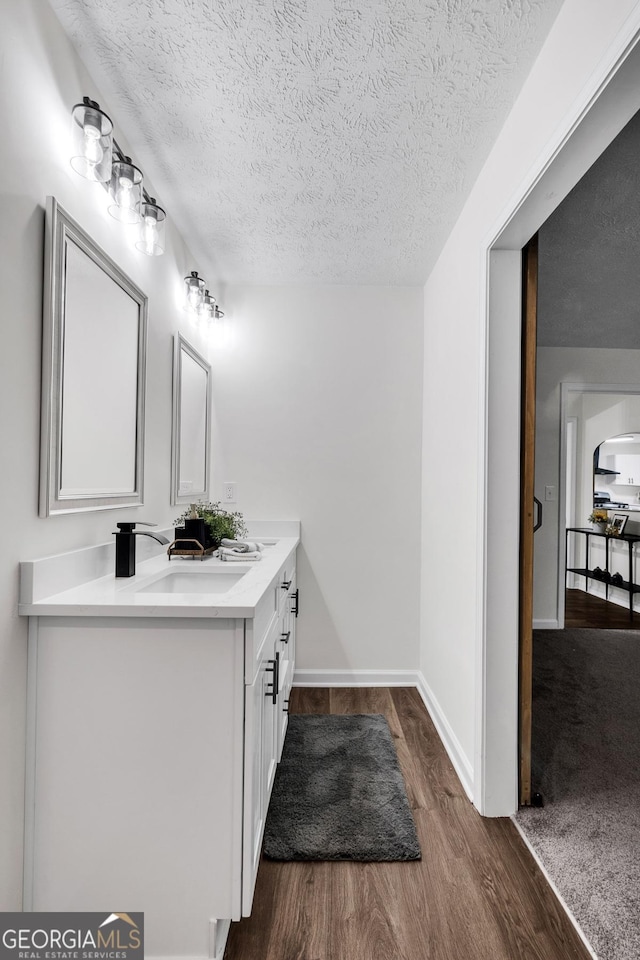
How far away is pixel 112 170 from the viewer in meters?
1.58

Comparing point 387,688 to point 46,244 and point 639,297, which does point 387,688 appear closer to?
point 46,244

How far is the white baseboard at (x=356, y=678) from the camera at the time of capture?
3092 millimetres

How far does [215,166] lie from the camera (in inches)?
79.9

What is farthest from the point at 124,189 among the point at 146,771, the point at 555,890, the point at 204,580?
the point at 555,890

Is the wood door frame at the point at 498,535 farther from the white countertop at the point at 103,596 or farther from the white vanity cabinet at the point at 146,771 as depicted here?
the white vanity cabinet at the point at 146,771

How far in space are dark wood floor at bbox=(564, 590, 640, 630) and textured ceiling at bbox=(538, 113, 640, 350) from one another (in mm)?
2437

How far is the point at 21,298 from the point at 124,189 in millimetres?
584

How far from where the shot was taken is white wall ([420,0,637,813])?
4.25 feet

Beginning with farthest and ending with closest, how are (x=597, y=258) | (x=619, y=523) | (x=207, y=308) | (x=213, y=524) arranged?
(x=619, y=523)
(x=597, y=258)
(x=207, y=308)
(x=213, y=524)

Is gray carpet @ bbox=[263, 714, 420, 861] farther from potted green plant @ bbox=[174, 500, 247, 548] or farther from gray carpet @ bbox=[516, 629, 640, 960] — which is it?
potted green plant @ bbox=[174, 500, 247, 548]

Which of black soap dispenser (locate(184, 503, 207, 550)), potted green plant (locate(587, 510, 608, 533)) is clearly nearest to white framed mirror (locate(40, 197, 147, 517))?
black soap dispenser (locate(184, 503, 207, 550))

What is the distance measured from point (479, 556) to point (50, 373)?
152 centimetres

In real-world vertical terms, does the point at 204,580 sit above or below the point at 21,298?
below

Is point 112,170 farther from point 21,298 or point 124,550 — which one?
point 124,550
